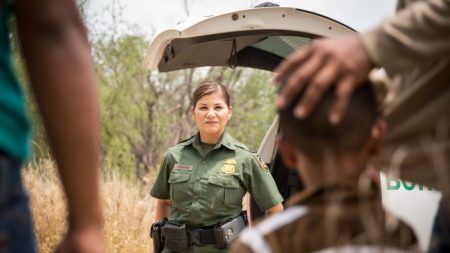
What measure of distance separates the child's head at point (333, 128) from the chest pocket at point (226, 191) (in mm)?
3311

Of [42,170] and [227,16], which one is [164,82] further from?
[227,16]

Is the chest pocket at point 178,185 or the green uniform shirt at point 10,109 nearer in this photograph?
the green uniform shirt at point 10,109

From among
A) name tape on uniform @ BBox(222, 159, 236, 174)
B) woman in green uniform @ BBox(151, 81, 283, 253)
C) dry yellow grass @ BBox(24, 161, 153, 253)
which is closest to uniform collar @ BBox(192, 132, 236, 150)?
woman in green uniform @ BBox(151, 81, 283, 253)

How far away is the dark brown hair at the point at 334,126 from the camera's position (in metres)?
1.72

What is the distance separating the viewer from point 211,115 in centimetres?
529

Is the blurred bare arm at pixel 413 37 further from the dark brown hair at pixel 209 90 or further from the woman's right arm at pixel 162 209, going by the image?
the woman's right arm at pixel 162 209

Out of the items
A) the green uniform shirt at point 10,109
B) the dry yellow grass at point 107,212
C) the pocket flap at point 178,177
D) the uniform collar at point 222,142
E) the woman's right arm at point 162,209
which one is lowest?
the dry yellow grass at point 107,212

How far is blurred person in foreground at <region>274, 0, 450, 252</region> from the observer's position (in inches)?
65.0

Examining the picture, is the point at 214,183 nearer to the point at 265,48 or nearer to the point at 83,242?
the point at 265,48

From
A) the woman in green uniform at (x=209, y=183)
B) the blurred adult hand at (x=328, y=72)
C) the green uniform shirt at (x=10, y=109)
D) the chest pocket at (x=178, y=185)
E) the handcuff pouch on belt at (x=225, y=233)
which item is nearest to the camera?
the green uniform shirt at (x=10, y=109)

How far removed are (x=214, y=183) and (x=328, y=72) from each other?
3570 mm

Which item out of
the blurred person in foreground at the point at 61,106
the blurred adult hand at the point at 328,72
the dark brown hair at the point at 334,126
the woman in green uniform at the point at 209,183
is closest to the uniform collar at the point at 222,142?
the woman in green uniform at the point at 209,183

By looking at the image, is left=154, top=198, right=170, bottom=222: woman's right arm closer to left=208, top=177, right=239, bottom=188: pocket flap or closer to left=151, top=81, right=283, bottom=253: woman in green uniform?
left=151, top=81, right=283, bottom=253: woman in green uniform

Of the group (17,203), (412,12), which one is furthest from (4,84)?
(412,12)
